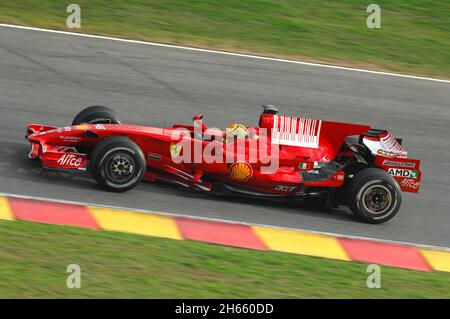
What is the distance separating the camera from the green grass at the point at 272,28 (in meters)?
15.8

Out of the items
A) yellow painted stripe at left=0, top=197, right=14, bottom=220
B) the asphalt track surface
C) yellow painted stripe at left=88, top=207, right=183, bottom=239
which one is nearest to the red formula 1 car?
the asphalt track surface

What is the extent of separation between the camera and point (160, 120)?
1246cm

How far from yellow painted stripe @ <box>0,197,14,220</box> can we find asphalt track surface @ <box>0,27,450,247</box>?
1.05ft

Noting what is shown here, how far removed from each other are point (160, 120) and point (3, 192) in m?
3.20

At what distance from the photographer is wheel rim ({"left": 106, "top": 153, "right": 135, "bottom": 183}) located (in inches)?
383

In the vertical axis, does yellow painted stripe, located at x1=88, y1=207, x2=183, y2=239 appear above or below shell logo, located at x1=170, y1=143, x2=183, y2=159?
below

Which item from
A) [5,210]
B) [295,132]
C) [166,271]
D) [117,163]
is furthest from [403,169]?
[5,210]

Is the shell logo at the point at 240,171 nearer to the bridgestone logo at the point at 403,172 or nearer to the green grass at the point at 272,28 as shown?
the bridgestone logo at the point at 403,172

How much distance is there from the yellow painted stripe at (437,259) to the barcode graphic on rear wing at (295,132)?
1.77 m

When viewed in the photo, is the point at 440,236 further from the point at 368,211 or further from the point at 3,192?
the point at 3,192

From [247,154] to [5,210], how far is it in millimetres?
2700

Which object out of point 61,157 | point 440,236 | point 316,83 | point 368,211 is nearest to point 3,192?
point 61,157

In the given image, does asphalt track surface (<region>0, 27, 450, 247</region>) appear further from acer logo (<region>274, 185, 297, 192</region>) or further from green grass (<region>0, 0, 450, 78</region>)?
green grass (<region>0, 0, 450, 78</region>)

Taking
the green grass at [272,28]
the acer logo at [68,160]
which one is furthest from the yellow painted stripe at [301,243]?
the green grass at [272,28]
